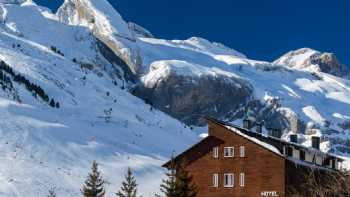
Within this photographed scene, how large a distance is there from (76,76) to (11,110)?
5763cm

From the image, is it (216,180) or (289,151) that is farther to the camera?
(289,151)

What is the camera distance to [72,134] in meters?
92.5

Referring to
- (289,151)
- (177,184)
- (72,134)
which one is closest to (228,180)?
(289,151)

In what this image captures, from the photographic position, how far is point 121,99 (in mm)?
145000

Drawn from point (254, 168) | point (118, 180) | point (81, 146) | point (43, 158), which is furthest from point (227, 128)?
point (81, 146)

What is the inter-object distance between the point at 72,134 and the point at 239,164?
111 ft

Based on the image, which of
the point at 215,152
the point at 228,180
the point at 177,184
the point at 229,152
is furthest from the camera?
the point at 215,152

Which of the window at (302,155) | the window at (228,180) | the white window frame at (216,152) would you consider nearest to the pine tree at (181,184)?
the window at (228,180)

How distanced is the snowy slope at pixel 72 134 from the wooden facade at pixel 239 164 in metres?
9.52

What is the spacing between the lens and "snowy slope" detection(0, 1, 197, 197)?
70.9 meters

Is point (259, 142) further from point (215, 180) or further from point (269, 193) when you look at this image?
point (215, 180)

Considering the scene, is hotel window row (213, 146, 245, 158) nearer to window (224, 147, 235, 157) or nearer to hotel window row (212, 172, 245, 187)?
window (224, 147, 235, 157)

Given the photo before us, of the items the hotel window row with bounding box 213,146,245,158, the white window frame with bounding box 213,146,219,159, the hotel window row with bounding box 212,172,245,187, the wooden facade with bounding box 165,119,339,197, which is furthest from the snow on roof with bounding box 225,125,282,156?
the hotel window row with bounding box 212,172,245,187

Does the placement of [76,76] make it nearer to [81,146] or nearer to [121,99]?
[121,99]
